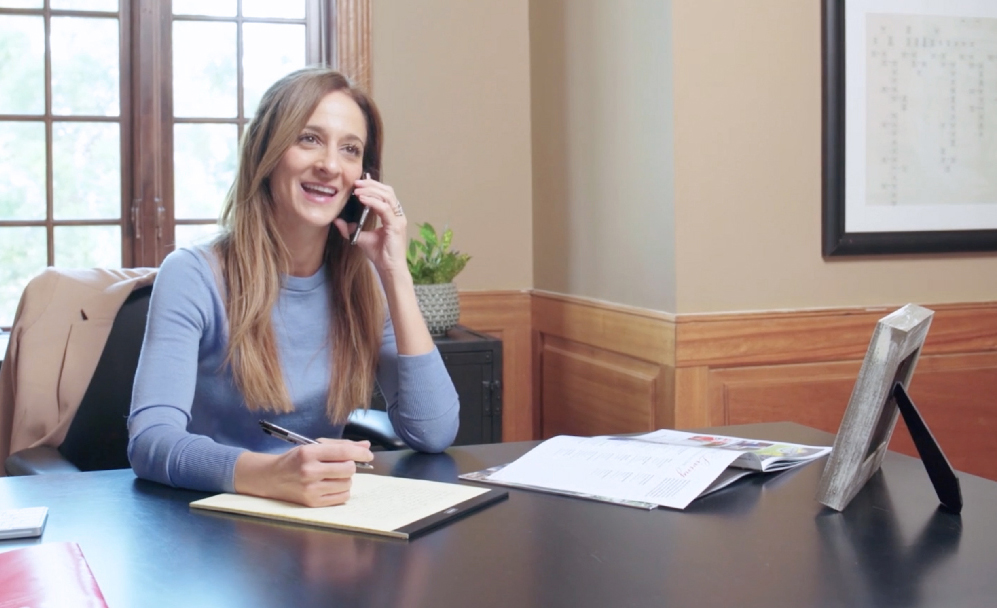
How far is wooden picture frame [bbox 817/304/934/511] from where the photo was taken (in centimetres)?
112

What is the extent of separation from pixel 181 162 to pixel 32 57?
564 mm

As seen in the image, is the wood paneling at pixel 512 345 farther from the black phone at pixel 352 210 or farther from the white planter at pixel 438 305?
the black phone at pixel 352 210

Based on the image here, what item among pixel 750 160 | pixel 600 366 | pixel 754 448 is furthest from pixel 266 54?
pixel 754 448

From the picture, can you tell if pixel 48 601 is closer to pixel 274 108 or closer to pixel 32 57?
pixel 274 108

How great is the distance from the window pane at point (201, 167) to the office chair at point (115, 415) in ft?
5.08

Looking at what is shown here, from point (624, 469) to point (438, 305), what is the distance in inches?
67.3

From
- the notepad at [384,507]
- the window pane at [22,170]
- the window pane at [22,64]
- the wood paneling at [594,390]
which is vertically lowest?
the wood paneling at [594,390]

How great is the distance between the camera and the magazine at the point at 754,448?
1359mm

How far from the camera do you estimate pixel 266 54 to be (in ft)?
11.5

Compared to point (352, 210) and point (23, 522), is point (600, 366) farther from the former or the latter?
point (23, 522)

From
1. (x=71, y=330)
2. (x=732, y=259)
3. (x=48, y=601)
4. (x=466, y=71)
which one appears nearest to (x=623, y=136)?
(x=732, y=259)

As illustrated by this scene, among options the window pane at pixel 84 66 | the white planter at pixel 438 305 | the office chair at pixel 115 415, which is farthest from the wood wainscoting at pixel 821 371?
the window pane at pixel 84 66

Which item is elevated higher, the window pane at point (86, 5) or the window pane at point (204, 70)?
the window pane at point (86, 5)

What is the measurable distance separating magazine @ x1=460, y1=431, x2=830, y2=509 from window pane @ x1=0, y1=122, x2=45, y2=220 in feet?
8.11
